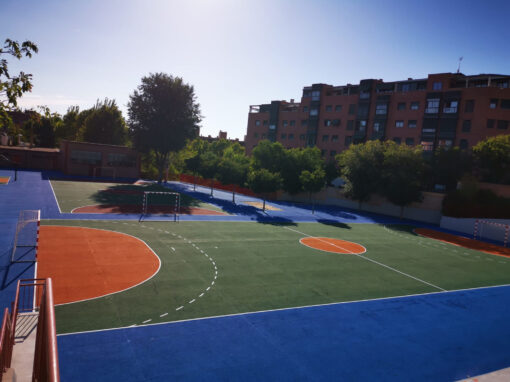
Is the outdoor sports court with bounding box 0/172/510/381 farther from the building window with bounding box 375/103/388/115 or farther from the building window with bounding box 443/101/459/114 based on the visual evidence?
the building window with bounding box 375/103/388/115

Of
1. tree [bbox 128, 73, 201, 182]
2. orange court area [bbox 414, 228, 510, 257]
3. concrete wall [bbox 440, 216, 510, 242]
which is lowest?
orange court area [bbox 414, 228, 510, 257]

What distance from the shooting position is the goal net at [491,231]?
106 ft

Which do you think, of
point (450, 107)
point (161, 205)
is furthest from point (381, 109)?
point (161, 205)

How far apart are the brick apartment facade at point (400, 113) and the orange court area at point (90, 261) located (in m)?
51.2

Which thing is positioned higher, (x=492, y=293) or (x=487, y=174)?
(x=487, y=174)

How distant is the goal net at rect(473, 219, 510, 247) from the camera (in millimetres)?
32272

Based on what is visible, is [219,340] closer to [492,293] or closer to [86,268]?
[86,268]

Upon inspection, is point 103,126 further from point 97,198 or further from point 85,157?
point 97,198

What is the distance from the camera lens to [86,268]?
15.1m

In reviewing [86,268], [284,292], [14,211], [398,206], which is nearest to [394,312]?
[284,292]

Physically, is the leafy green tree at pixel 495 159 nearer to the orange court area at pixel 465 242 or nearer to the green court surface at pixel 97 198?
the orange court area at pixel 465 242

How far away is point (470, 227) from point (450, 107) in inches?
1013

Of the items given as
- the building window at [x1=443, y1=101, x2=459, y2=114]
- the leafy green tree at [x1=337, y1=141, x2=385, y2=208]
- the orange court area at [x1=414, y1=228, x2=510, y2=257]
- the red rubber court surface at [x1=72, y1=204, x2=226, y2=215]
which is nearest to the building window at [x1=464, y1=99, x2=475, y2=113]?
the building window at [x1=443, y1=101, x2=459, y2=114]

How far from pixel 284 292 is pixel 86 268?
28.3 feet
